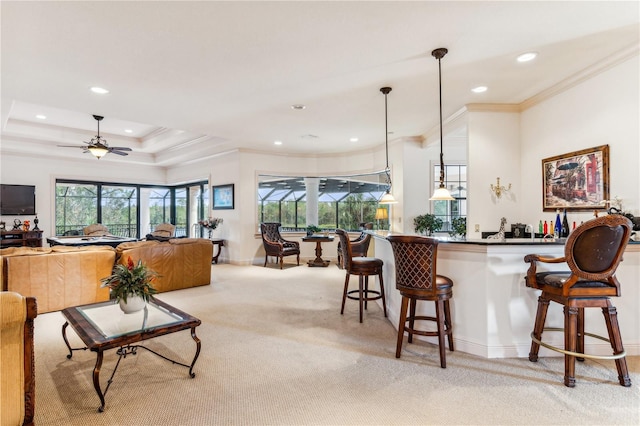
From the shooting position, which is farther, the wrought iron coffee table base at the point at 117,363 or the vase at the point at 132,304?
the vase at the point at 132,304

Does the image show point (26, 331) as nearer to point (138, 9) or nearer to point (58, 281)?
point (138, 9)

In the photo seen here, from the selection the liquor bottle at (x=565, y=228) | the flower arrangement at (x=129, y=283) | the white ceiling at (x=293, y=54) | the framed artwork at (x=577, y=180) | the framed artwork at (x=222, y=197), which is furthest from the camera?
the framed artwork at (x=222, y=197)

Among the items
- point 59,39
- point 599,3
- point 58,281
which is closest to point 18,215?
point 58,281

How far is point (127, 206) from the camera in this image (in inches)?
368

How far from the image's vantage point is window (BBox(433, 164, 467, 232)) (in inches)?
256

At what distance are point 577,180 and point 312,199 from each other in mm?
5512

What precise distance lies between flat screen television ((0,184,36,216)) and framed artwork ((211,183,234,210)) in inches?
157

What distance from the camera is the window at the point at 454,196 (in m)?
6.50

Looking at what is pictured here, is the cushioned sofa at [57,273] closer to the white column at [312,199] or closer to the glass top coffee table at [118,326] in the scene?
the glass top coffee table at [118,326]

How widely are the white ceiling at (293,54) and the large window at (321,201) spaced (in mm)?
3001

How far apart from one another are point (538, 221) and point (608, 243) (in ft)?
6.82

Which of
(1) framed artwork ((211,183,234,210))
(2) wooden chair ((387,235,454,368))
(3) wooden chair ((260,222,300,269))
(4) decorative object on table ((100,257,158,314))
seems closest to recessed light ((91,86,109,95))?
(4) decorative object on table ((100,257,158,314))

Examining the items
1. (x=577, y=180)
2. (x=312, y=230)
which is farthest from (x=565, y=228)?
(x=312, y=230)

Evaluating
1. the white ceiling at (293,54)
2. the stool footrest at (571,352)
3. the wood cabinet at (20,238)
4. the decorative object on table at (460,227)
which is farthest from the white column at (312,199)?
the wood cabinet at (20,238)
